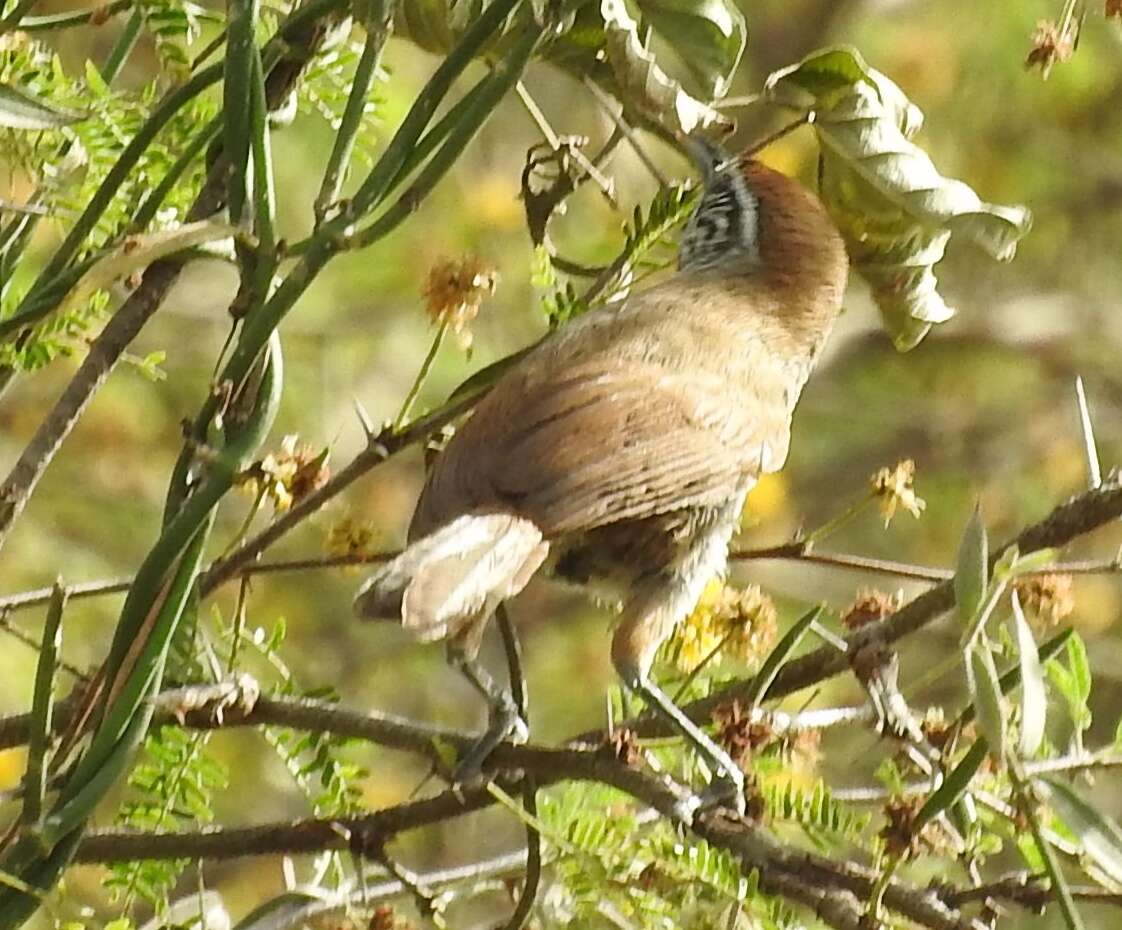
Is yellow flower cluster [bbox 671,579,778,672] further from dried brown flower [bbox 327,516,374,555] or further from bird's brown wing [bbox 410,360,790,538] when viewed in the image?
dried brown flower [bbox 327,516,374,555]

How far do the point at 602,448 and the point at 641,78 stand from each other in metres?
0.47

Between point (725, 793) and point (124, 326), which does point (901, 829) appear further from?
point (124, 326)

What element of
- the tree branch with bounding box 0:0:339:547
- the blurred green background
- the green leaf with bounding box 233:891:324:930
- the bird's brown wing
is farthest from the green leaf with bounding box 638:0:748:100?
the blurred green background

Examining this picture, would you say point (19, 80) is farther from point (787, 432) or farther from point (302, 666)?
point (302, 666)

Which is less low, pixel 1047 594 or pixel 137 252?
pixel 137 252

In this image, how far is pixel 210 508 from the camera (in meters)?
1.17

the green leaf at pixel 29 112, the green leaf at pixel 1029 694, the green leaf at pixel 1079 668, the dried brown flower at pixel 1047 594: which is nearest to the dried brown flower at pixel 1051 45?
the dried brown flower at pixel 1047 594

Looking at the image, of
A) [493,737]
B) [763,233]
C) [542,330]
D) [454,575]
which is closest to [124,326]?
[454,575]

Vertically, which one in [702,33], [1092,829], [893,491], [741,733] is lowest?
[1092,829]

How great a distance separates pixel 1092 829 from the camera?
1086mm

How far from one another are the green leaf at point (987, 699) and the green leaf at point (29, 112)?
74cm

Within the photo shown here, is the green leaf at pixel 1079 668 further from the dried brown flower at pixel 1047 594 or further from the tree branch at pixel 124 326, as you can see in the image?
the tree branch at pixel 124 326

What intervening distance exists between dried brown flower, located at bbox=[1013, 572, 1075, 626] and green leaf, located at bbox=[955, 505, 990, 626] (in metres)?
0.39

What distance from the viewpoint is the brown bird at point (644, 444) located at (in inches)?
60.4
